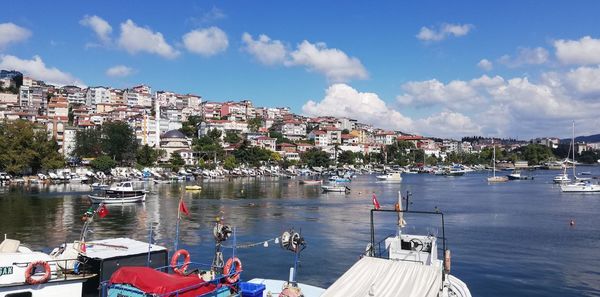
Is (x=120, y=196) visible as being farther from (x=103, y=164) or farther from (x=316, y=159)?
(x=316, y=159)

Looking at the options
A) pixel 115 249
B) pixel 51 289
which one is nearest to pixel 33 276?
pixel 51 289

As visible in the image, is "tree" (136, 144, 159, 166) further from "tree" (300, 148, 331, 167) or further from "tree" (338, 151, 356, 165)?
"tree" (338, 151, 356, 165)

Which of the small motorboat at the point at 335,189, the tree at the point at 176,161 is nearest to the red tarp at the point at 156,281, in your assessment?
the small motorboat at the point at 335,189

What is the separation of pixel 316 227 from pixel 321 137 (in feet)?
469

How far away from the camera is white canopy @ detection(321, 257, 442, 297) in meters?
10.6

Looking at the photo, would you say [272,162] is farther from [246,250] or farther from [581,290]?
[581,290]

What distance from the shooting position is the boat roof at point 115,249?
1379cm

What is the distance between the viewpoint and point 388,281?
11133 mm

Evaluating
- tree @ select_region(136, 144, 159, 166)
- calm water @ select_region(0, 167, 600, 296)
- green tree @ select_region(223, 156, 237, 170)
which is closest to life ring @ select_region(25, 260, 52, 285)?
calm water @ select_region(0, 167, 600, 296)

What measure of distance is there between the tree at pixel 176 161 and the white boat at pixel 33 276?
329 ft

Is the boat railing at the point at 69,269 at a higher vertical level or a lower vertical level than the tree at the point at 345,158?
lower

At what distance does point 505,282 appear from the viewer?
21328 mm

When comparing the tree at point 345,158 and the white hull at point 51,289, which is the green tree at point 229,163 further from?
the white hull at point 51,289

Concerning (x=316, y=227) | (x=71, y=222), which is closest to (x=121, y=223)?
(x=71, y=222)
